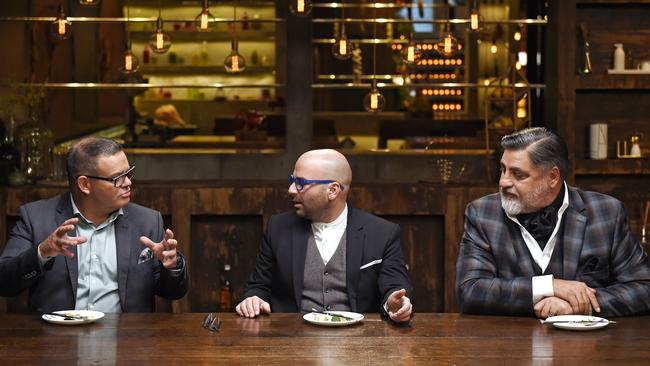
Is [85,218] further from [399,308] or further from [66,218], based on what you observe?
[399,308]

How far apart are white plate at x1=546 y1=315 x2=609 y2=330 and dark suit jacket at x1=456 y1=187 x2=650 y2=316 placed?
1.01ft

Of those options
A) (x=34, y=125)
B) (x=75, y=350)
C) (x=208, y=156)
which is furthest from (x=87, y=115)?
(x=75, y=350)

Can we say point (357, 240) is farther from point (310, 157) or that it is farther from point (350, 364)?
point (350, 364)

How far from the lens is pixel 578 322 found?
3.69 metres

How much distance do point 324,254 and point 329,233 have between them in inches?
3.7

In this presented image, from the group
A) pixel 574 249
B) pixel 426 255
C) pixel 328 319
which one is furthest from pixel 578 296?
pixel 426 255

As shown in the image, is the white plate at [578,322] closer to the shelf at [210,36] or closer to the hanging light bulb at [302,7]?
the hanging light bulb at [302,7]

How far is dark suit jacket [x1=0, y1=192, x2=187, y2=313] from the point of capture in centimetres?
424

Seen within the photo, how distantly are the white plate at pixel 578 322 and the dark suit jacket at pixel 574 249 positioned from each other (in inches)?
12.2

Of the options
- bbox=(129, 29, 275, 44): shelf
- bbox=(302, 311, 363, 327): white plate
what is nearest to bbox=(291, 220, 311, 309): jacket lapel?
bbox=(302, 311, 363, 327): white plate

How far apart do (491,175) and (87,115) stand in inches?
247

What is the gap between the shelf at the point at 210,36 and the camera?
12.2 metres

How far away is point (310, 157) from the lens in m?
4.47

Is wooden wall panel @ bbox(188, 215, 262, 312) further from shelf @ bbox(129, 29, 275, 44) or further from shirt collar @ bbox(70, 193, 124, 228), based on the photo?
shelf @ bbox(129, 29, 275, 44)
